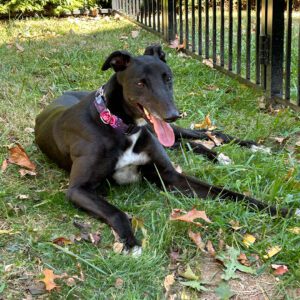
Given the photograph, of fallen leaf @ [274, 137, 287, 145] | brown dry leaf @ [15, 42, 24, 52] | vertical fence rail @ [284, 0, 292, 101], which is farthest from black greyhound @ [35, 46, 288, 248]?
brown dry leaf @ [15, 42, 24, 52]

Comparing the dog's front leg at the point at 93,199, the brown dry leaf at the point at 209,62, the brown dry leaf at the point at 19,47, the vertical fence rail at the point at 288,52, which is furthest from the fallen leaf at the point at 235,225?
the brown dry leaf at the point at 19,47

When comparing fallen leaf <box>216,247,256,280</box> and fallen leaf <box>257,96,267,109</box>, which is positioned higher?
fallen leaf <box>257,96,267,109</box>

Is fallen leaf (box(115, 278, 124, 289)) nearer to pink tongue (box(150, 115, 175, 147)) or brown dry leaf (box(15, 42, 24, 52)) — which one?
pink tongue (box(150, 115, 175, 147))

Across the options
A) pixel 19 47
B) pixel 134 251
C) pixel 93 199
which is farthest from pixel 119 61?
pixel 19 47

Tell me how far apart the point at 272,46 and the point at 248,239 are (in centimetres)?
310

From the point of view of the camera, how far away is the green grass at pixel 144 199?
2994mm

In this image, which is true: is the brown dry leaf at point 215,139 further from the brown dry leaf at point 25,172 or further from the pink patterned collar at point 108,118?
the brown dry leaf at point 25,172

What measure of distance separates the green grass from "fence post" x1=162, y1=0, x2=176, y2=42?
66.9 inches

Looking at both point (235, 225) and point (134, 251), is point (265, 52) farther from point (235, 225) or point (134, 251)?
point (134, 251)

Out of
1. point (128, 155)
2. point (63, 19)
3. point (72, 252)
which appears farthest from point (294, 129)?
point (63, 19)

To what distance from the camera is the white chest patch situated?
3.93m

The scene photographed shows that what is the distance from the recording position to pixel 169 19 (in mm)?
8680

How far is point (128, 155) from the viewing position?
12.9 ft

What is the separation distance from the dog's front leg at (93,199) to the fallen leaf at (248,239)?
63 centimetres
